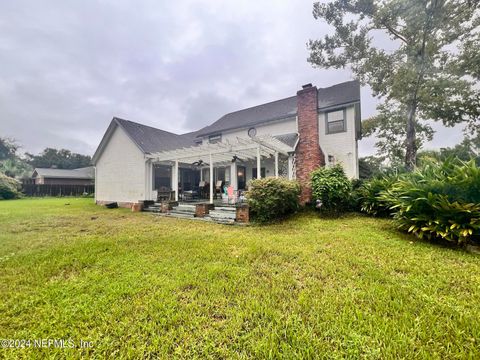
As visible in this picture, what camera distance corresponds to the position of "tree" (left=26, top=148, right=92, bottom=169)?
48.9 m

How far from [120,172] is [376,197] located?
15.1 metres

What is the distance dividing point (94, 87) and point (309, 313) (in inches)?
1149

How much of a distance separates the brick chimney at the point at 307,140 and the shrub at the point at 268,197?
257 cm

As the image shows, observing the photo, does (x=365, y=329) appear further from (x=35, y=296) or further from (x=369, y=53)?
(x=369, y=53)

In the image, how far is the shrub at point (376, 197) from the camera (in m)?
7.38

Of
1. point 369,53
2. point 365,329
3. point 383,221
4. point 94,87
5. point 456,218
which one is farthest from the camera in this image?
point 94,87

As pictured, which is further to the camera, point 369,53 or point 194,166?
point 194,166

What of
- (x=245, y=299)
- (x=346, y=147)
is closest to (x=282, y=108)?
(x=346, y=147)

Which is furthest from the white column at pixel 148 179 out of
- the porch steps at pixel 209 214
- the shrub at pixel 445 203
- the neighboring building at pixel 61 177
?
the neighboring building at pixel 61 177

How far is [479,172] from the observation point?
14.8 feet

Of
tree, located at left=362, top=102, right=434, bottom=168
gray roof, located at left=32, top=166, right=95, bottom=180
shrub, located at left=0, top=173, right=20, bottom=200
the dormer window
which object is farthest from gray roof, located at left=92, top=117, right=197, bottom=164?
gray roof, located at left=32, top=166, right=95, bottom=180

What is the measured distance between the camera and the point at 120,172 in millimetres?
13828

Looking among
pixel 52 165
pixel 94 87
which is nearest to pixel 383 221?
pixel 94 87

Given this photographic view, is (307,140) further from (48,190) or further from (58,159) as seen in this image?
(58,159)
